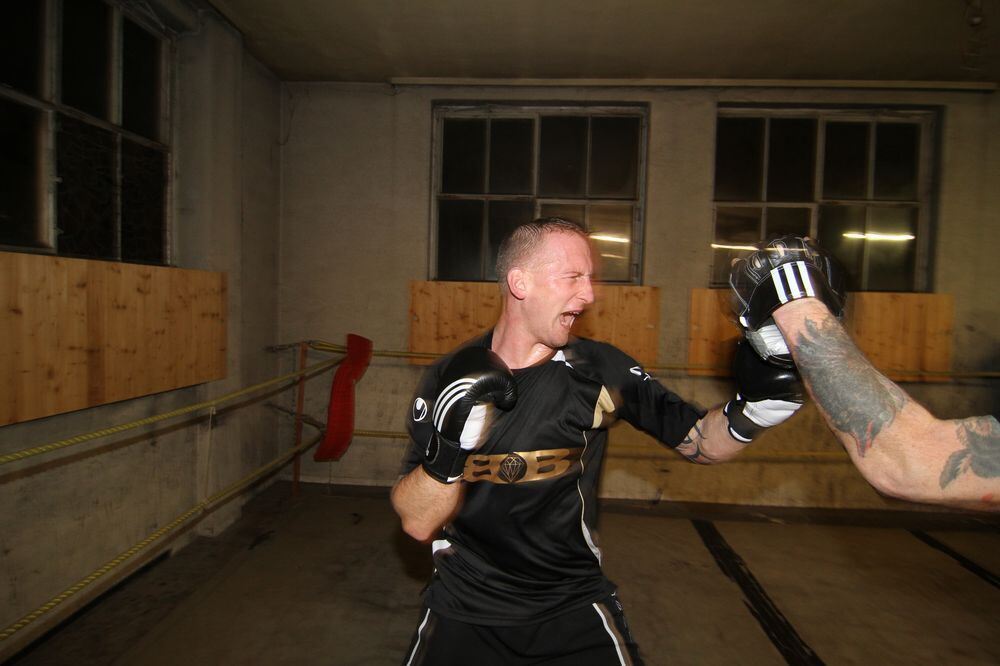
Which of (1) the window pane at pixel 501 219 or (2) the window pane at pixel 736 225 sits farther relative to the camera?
(1) the window pane at pixel 501 219

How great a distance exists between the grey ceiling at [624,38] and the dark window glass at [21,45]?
4.33 ft

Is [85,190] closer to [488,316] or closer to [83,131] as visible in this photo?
[83,131]

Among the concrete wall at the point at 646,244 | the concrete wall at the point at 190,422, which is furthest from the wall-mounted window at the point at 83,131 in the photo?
the concrete wall at the point at 646,244

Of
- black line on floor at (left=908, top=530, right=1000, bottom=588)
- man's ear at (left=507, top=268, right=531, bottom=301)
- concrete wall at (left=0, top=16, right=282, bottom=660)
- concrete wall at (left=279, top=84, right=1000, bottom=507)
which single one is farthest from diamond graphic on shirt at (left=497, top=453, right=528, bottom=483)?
black line on floor at (left=908, top=530, right=1000, bottom=588)

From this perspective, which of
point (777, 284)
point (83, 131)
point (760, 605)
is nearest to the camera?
point (777, 284)

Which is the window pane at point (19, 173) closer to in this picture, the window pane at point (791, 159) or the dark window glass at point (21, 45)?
the dark window glass at point (21, 45)

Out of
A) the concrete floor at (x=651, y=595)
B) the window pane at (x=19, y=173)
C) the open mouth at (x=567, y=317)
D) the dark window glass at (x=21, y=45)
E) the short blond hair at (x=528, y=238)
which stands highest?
the dark window glass at (x=21, y=45)

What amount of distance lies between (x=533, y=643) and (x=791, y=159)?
17.2ft

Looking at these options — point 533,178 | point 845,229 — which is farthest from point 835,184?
point 533,178

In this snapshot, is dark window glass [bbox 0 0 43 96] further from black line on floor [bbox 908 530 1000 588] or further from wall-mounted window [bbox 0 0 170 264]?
black line on floor [bbox 908 530 1000 588]

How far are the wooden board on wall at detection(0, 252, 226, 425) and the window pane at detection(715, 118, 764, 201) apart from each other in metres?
4.59

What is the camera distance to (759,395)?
5.40 feet

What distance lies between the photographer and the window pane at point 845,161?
5.17 m

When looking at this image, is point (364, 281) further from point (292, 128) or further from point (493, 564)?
point (493, 564)
